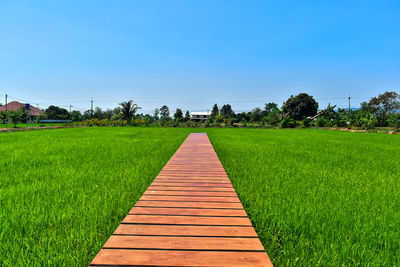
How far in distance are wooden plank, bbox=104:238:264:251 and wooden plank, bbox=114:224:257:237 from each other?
0.23 feet

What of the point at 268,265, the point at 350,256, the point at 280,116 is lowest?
the point at 350,256

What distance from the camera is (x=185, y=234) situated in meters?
1.96

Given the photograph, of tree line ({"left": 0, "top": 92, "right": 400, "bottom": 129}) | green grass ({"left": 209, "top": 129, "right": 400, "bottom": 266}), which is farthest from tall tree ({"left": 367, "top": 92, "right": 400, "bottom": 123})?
green grass ({"left": 209, "top": 129, "right": 400, "bottom": 266})

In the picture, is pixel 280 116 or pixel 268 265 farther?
pixel 280 116

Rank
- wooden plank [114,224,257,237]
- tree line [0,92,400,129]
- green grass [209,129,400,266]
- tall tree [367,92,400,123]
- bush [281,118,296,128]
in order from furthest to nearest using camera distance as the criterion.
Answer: tall tree [367,92,400,123], bush [281,118,296,128], tree line [0,92,400,129], green grass [209,129,400,266], wooden plank [114,224,257,237]

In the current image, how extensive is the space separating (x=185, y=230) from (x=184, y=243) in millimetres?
240

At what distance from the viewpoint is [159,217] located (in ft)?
7.63

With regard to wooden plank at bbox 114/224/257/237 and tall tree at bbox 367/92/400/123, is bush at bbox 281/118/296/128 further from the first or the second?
wooden plank at bbox 114/224/257/237

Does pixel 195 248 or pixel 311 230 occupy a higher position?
pixel 195 248

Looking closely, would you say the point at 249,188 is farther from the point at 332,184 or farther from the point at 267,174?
the point at 332,184

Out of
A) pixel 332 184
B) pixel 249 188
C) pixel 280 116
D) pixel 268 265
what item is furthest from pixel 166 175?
pixel 280 116

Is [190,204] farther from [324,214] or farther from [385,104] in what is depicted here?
[385,104]

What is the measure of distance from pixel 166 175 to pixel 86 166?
309 centimetres

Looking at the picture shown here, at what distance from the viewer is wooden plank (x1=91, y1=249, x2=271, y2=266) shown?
1.55 m
